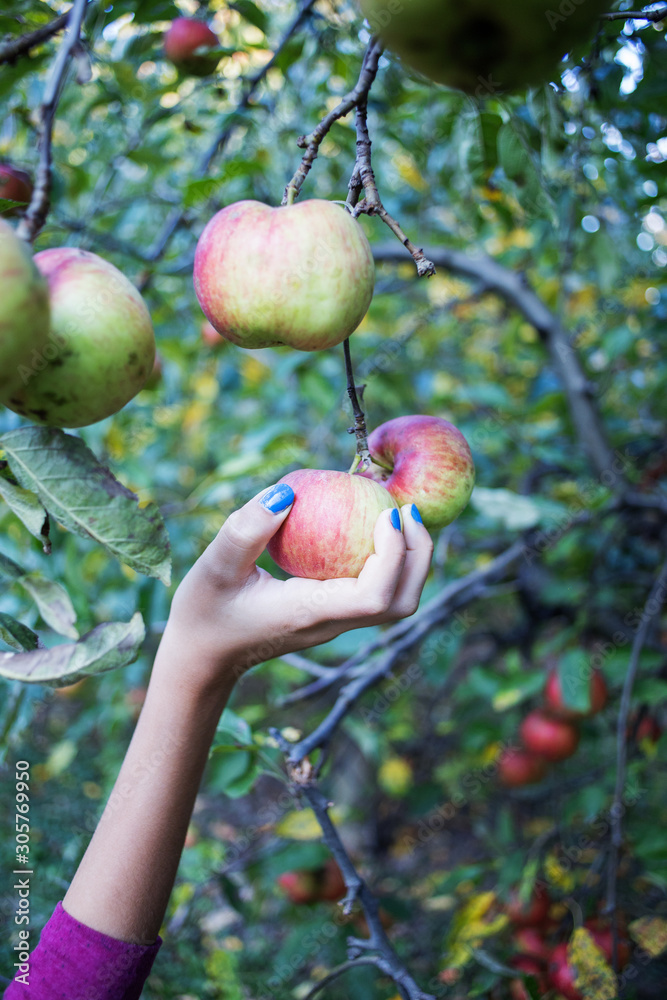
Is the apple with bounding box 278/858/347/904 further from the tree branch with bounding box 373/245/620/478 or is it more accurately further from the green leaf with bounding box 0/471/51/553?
the green leaf with bounding box 0/471/51/553

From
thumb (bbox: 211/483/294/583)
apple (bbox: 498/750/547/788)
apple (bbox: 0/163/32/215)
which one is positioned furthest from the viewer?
apple (bbox: 498/750/547/788)

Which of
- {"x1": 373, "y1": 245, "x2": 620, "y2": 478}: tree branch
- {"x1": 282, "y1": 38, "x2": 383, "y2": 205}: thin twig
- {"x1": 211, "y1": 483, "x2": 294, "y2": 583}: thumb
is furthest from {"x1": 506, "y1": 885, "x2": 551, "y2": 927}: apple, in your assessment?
{"x1": 282, "y1": 38, "x2": 383, "y2": 205}: thin twig

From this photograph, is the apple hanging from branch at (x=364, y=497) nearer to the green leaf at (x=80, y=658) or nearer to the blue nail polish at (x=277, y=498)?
the blue nail polish at (x=277, y=498)

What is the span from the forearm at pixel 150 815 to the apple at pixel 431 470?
33cm

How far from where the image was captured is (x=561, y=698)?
172 centimetres

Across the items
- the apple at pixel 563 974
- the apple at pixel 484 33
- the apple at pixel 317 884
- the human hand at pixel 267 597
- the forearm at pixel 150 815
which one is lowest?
the apple at pixel 317 884

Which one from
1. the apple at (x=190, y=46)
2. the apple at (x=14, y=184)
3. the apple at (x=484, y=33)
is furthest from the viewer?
the apple at (x=190, y=46)

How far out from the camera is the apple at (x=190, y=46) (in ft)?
4.63

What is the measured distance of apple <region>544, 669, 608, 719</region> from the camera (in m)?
1.77

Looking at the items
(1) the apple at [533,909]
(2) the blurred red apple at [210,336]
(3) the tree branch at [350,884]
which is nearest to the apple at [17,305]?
(3) the tree branch at [350,884]

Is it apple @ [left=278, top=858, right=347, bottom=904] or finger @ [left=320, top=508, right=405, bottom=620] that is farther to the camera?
apple @ [left=278, top=858, right=347, bottom=904]

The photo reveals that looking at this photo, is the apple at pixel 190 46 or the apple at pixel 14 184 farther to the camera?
the apple at pixel 190 46

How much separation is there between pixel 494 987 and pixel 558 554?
1060mm

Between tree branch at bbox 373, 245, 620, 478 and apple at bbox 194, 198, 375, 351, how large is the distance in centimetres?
127
